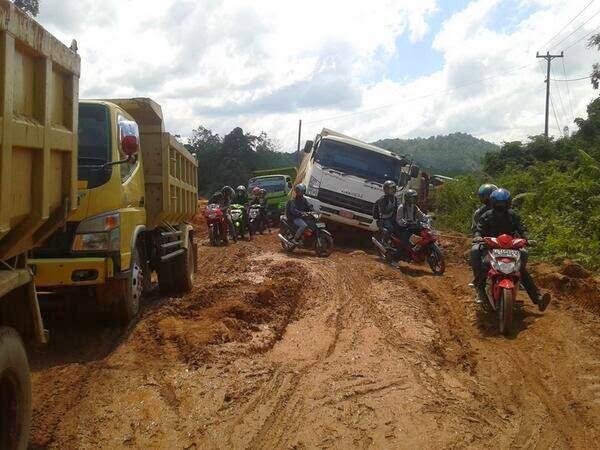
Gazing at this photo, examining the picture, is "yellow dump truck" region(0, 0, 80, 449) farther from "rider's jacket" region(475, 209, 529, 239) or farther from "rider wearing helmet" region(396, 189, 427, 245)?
"rider wearing helmet" region(396, 189, 427, 245)

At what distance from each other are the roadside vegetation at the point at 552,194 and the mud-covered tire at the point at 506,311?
16.4 feet

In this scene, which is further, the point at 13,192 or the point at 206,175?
the point at 206,175

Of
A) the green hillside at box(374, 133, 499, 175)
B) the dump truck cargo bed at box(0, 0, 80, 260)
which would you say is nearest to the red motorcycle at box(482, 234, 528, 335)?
the dump truck cargo bed at box(0, 0, 80, 260)

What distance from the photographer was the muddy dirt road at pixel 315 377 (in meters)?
4.27

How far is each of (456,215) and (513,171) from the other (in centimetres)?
421

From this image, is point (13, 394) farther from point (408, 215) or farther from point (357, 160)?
point (357, 160)

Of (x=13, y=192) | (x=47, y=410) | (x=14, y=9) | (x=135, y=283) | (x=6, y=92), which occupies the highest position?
(x=14, y=9)

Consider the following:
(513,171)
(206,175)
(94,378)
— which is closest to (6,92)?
(94,378)

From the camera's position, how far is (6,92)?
2.99m

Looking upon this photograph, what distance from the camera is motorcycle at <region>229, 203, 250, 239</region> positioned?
17.8 metres

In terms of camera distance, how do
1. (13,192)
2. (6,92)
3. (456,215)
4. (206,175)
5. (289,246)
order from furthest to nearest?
(206,175) < (456,215) < (289,246) < (13,192) < (6,92)

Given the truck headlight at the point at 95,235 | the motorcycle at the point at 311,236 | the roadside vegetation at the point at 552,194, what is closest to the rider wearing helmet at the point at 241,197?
the motorcycle at the point at 311,236

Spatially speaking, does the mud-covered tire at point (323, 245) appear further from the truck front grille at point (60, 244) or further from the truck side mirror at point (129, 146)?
the truck front grille at point (60, 244)

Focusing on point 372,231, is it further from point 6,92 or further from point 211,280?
point 6,92
